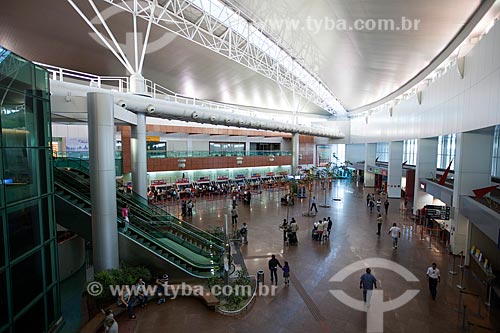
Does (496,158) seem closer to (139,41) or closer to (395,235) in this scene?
(395,235)

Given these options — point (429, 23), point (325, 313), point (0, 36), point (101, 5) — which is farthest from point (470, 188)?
point (0, 36)

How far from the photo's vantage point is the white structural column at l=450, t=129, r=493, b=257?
9672 millimetres

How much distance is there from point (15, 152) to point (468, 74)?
516 inches

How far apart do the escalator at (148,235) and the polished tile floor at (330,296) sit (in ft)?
4.24

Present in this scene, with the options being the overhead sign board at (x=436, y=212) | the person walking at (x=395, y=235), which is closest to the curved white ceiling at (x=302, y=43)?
the overhead sign board at (x=436, y=212)

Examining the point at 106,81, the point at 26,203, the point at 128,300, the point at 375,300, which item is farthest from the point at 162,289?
the point at 106,81

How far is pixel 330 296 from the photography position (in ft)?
23.3

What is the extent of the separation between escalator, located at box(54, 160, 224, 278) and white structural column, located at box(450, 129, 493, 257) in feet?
29.2

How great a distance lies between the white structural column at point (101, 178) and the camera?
7.58 meters

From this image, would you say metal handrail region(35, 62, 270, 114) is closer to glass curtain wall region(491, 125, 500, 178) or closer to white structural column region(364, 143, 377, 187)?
glass curtain wall region(491, 125, 500, 178)

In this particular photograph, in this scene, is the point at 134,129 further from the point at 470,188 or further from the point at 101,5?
the point at 470,188

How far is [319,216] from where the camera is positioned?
15984 millimetres

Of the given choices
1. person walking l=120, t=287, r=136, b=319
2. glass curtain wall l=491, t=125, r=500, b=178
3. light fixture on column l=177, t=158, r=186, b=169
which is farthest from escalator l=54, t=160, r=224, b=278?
light fixture on column l=177, t=158, r=186, b=169

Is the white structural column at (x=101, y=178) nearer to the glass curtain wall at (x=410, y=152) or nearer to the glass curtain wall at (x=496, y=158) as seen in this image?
the glass curtain wall at (x=496, y=158)
